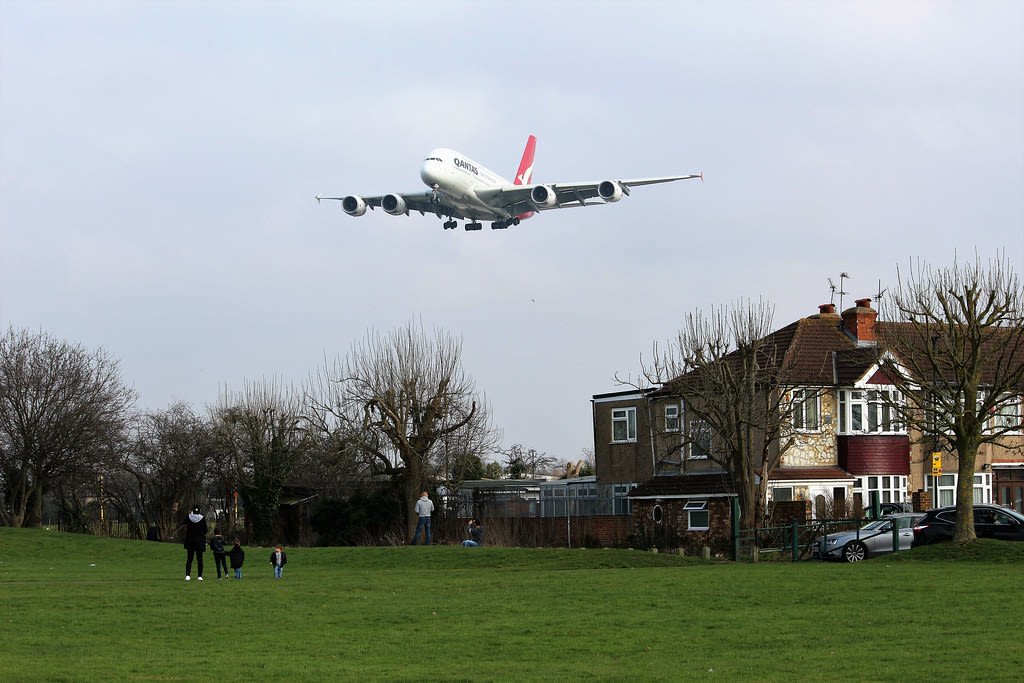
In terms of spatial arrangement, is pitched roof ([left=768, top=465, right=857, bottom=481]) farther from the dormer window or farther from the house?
the dormer window

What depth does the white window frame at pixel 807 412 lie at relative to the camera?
44781mm

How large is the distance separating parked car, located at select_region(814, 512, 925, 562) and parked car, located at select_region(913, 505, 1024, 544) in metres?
0.43

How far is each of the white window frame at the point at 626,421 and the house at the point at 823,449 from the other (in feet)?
0.15

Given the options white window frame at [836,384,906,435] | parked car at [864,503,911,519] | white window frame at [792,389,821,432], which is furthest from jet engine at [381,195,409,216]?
parked car at [864,503,911,519]

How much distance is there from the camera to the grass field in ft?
47.2

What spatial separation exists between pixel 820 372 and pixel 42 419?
2810 cm

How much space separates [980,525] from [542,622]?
1925cm

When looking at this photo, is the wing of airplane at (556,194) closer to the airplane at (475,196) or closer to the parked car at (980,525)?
the airplane at (475,196)

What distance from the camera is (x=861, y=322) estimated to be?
1927 inches

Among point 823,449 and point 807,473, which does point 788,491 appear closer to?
point 807,473

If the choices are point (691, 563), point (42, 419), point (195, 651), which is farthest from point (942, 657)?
point (42, 419)

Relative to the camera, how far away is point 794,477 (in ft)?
148

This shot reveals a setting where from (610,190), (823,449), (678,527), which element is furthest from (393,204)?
(823,449)

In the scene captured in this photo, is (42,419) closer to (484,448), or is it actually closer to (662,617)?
(484,448)
